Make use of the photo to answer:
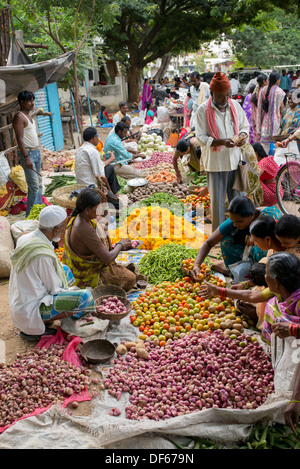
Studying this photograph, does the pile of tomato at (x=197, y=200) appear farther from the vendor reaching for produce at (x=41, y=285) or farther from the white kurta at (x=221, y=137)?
the vendor reaching for produce at (x=41, y=285)

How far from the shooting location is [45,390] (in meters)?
2.82

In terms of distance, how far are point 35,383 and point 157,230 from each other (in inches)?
113

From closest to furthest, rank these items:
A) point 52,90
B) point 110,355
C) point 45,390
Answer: point 45,390, point 110,355, point 52,90

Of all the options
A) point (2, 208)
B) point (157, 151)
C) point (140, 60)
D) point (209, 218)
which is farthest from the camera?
point (140, 60)

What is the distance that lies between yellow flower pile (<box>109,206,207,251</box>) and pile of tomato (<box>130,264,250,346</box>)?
46.8 inches

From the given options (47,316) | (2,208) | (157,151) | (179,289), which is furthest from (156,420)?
(157,151)

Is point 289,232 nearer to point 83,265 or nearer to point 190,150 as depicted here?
point 83,265

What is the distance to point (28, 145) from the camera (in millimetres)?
6234

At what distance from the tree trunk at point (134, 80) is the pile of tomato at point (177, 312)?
18.9 meters

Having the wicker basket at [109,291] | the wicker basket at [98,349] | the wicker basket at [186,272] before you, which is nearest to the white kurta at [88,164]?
the wicker basket at [186,272]

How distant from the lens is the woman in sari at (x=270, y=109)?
725cm
